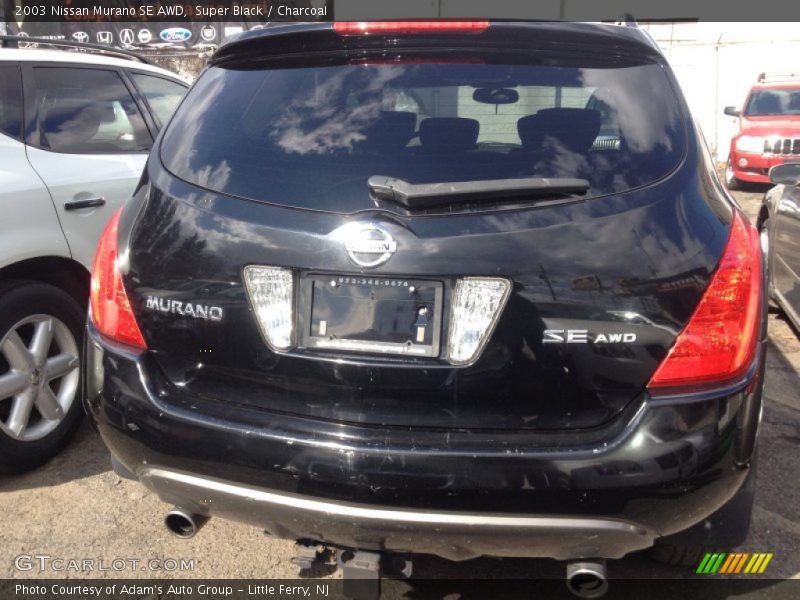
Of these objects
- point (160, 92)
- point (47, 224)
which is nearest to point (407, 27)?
point (47, 224)

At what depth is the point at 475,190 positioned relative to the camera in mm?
1763

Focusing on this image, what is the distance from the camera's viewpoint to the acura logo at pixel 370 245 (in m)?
1.74

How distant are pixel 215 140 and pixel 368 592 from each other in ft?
4.55

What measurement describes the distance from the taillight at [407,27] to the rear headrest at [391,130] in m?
0.27

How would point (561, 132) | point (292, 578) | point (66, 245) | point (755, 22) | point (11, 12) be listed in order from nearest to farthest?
point (561, 132) → point (292, 578) → point (66, 245) → point (11, 12) → point (755, 22)

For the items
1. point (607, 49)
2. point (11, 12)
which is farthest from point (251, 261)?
point (11, 12)

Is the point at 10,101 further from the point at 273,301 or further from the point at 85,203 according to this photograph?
the point at 273,301

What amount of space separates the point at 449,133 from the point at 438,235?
40cm

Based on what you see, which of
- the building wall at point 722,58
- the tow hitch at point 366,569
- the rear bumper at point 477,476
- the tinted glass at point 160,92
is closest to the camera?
the rear bumper at point 477,476

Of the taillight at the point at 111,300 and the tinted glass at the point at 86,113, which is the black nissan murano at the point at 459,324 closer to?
the taillight at the point at 111,300

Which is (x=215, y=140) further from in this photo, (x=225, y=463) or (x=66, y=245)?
(x=66, y=245)

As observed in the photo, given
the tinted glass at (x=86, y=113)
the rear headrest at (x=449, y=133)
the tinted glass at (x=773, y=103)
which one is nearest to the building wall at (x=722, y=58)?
the tinted glass at (x=773, y=103)

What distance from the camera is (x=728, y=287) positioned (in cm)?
178

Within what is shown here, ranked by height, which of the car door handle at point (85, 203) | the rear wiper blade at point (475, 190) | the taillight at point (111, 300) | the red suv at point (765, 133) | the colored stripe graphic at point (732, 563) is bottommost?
the red suv at point (765, 133)
